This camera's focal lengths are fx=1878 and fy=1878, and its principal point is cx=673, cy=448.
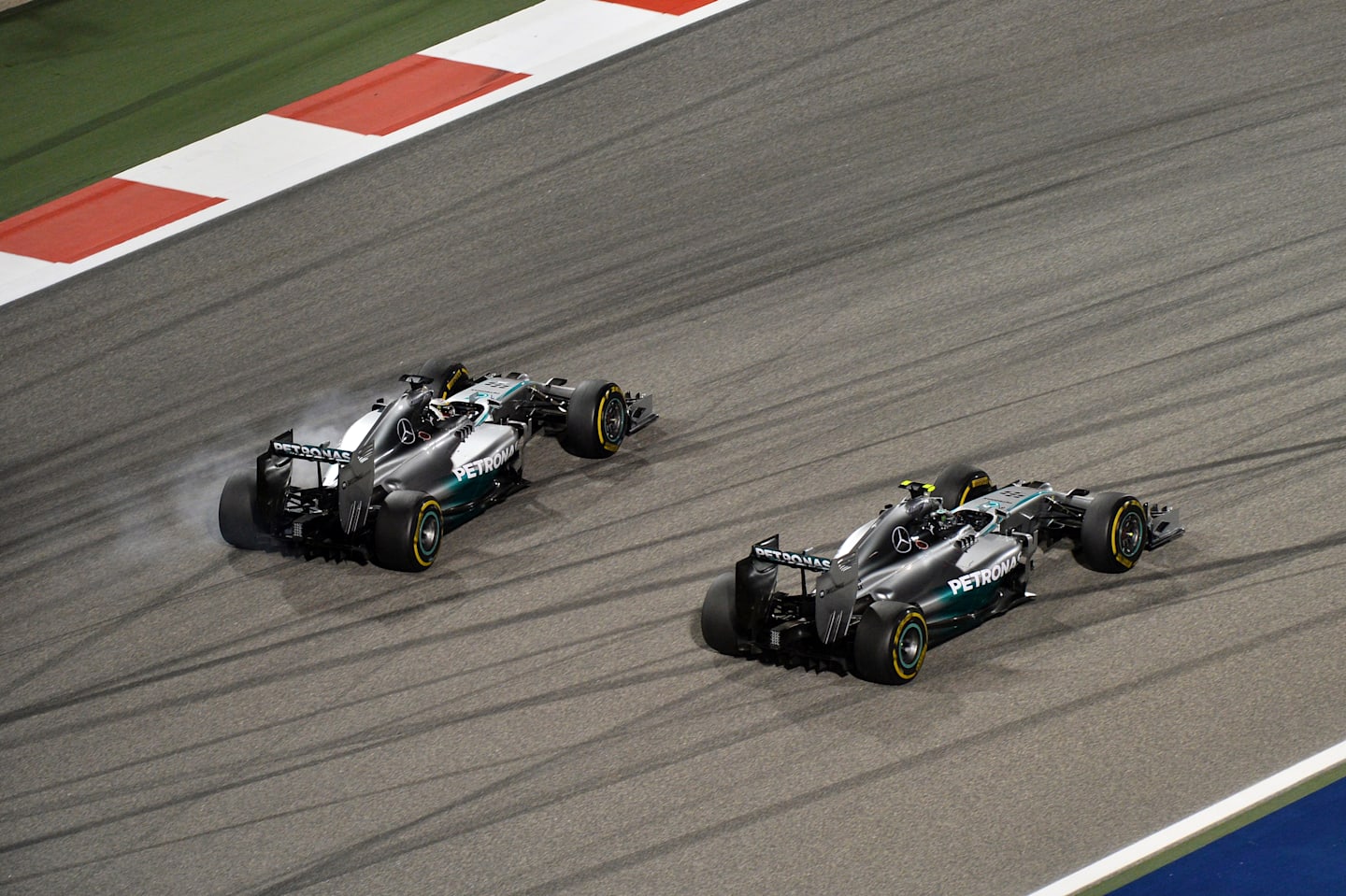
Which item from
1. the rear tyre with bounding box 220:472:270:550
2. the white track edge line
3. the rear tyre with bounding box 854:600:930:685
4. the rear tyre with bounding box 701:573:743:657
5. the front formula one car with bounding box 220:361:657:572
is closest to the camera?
the white track edge line

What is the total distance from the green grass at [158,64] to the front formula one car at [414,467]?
5847 mm

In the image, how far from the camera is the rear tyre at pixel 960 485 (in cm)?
1053

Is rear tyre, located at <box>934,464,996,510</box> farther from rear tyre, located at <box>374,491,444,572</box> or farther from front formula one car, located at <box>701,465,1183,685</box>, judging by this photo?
rear tyre, located at <box>374,491,444,572</box>

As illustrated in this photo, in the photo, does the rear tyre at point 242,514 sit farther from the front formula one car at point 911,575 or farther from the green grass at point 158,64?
the green grass at point 158,64

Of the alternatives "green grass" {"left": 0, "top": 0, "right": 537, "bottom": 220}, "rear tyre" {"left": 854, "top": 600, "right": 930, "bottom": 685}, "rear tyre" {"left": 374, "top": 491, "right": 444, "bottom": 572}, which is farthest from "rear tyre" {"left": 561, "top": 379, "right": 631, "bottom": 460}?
"green grass" {"left": 0, "top": 0, "right": 537, "bottom": 220}

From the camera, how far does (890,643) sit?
359 inches

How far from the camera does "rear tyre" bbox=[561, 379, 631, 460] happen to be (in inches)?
462

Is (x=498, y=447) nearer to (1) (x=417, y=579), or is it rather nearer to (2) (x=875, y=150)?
(1) (x=417, y=579)

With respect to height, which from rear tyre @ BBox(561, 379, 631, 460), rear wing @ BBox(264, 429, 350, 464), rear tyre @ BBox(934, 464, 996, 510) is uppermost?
rear wing @ BBox(264, 429, 350, 464)

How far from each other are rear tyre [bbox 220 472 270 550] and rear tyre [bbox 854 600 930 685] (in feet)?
12.8

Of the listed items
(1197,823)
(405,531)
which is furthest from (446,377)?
(1197,823)

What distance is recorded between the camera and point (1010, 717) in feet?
29.6

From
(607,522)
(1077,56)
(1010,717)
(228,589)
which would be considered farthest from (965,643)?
(1077,56)

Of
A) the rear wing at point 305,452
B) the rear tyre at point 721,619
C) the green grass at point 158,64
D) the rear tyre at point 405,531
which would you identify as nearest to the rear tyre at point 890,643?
the rear tyre at point 721,619
